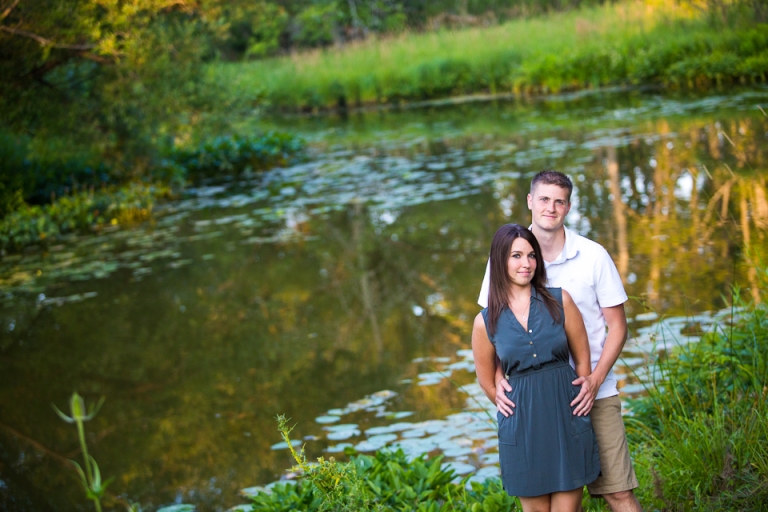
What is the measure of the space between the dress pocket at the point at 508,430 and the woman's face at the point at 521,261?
0.43 m

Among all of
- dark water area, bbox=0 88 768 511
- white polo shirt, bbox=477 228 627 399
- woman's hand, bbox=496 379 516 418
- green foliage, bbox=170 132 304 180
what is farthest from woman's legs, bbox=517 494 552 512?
green foliage, bbox=170 132 304 180

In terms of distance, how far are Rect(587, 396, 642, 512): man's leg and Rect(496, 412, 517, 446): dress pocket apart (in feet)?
1.00

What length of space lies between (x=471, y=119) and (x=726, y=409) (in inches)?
639

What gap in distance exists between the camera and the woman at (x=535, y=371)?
2562mm

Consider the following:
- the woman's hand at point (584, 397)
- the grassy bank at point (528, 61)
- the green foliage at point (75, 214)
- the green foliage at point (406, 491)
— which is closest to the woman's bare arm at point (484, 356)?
the woman's hand at point (584, 397)

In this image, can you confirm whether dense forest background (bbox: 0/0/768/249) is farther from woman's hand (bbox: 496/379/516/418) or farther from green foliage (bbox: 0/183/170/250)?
woman's hand (bbox: 496/379/516/418)

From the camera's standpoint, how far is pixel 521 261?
2.65 m

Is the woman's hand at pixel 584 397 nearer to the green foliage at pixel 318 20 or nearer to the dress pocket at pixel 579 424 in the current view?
the dress pocket at pixel 579 424

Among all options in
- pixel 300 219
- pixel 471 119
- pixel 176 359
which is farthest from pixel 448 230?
pixel 471 119

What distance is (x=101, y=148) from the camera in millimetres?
14414

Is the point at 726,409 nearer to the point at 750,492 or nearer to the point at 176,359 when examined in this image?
the point at 750,492

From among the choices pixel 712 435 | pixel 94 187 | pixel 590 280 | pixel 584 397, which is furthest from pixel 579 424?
pixel 94 187

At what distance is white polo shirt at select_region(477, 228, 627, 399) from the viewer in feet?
9.00

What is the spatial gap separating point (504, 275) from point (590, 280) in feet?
0.98
